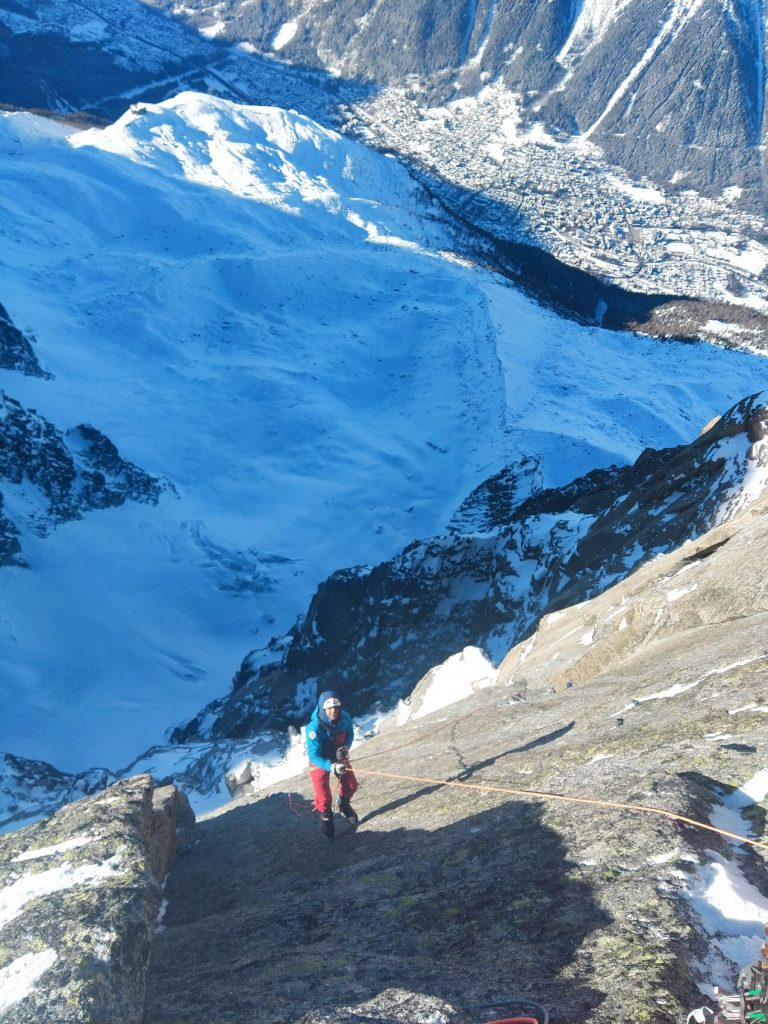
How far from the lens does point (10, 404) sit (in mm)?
58719

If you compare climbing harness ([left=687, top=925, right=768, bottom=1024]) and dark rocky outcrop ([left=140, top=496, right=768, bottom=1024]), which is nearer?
climbing harness ([left=687, top=925, right=768, bottom=1024])

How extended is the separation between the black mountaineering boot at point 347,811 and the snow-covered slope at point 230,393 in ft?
114

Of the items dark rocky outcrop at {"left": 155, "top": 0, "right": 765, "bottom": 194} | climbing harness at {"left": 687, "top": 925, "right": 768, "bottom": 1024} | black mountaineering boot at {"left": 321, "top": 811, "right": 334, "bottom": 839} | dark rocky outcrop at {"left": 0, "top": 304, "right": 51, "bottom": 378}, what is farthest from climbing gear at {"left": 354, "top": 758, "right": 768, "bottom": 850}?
dark rocky outcrop at {"left": 155, "top": 0, "right": 765, "bottom": 194}

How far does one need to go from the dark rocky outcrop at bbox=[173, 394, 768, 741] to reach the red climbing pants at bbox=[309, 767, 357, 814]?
13.4 meters

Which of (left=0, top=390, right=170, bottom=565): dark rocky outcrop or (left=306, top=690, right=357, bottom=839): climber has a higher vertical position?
(left=0, top=390, right=170, bottom=565): dark rocky outcrop

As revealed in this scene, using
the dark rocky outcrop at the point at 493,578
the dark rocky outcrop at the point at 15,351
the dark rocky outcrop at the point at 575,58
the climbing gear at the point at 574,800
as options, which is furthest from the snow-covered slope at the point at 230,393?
the dark rocky outcrop at the point at 575,58

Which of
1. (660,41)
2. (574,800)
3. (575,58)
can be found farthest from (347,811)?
(660,41)

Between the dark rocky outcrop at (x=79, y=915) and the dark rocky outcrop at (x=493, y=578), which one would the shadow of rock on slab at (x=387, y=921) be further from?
the dark rocky outcrop at (x=493, y=578)

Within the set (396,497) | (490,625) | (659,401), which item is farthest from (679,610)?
(659,401)

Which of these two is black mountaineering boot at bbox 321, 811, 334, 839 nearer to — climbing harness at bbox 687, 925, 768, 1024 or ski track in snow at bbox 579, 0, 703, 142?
climbing harness at bbox 687, 925, 768, 1024

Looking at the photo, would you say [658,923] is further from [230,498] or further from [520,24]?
[520,24]

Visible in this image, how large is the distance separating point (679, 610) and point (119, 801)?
29.1 ft

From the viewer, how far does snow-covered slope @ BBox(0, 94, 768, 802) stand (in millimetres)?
48312

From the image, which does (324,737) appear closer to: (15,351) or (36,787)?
(36,787)
